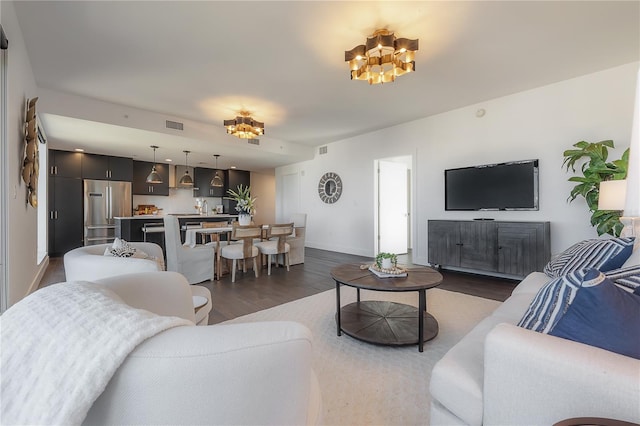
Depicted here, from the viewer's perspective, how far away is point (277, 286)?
378 cm

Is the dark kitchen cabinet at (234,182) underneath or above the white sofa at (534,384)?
above

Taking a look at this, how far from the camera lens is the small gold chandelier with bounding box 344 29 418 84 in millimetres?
2391

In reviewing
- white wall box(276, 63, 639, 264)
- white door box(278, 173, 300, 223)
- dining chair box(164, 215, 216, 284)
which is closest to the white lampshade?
white wall box(276, 63, 639, 264)

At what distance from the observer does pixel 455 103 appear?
14.2 ft

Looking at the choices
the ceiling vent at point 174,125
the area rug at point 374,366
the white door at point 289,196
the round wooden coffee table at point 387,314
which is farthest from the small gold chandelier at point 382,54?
the white door at point 289,196

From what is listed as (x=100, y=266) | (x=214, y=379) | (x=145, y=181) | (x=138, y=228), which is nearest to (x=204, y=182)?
(x=145, y=181)

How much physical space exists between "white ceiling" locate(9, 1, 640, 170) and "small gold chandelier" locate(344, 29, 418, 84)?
0.15 metres

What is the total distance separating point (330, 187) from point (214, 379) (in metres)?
6.53

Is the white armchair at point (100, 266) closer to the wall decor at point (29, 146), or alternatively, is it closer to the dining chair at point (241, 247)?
the wall decor at point (29, 146)

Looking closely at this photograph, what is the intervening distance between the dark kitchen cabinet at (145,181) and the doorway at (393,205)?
18.4ft

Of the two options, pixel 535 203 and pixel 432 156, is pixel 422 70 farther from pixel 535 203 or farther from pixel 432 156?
pixel 535 203

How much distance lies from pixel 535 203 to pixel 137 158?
814 centimetres

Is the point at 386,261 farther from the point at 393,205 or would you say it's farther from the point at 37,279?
the point at 37,279

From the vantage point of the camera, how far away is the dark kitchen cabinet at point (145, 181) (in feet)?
23.1
